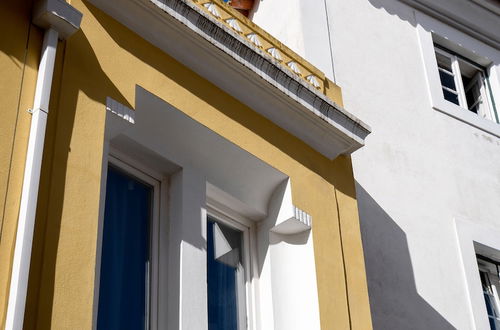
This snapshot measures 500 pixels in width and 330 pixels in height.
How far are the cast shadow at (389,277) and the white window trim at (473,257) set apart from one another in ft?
1.22

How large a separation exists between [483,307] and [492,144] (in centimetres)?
241

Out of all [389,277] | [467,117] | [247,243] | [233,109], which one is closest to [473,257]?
[389,277]

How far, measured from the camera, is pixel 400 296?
8.55 meters

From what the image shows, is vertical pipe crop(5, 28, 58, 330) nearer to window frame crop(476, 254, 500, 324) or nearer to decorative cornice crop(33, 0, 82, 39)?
decorative cornice crop(33, 0, 82, 39)

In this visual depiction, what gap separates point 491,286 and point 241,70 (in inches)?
159

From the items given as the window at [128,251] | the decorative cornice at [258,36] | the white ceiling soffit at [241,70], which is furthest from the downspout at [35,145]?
the decorative cornice at [258,36]

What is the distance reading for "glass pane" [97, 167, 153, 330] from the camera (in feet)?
19.5

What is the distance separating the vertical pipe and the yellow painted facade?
0.17ft

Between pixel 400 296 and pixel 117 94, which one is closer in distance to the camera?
pixel 117 94

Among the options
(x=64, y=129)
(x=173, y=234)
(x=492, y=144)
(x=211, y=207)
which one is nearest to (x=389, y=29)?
(x=492, y=144)

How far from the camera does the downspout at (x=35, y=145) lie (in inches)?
184

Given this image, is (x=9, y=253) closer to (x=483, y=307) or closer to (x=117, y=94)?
(x=117, y=94)

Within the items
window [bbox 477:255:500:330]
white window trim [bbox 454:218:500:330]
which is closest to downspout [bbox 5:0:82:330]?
white window trim [bbox 454:218:500:330]

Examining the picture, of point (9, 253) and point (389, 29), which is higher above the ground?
point (389, 29)
